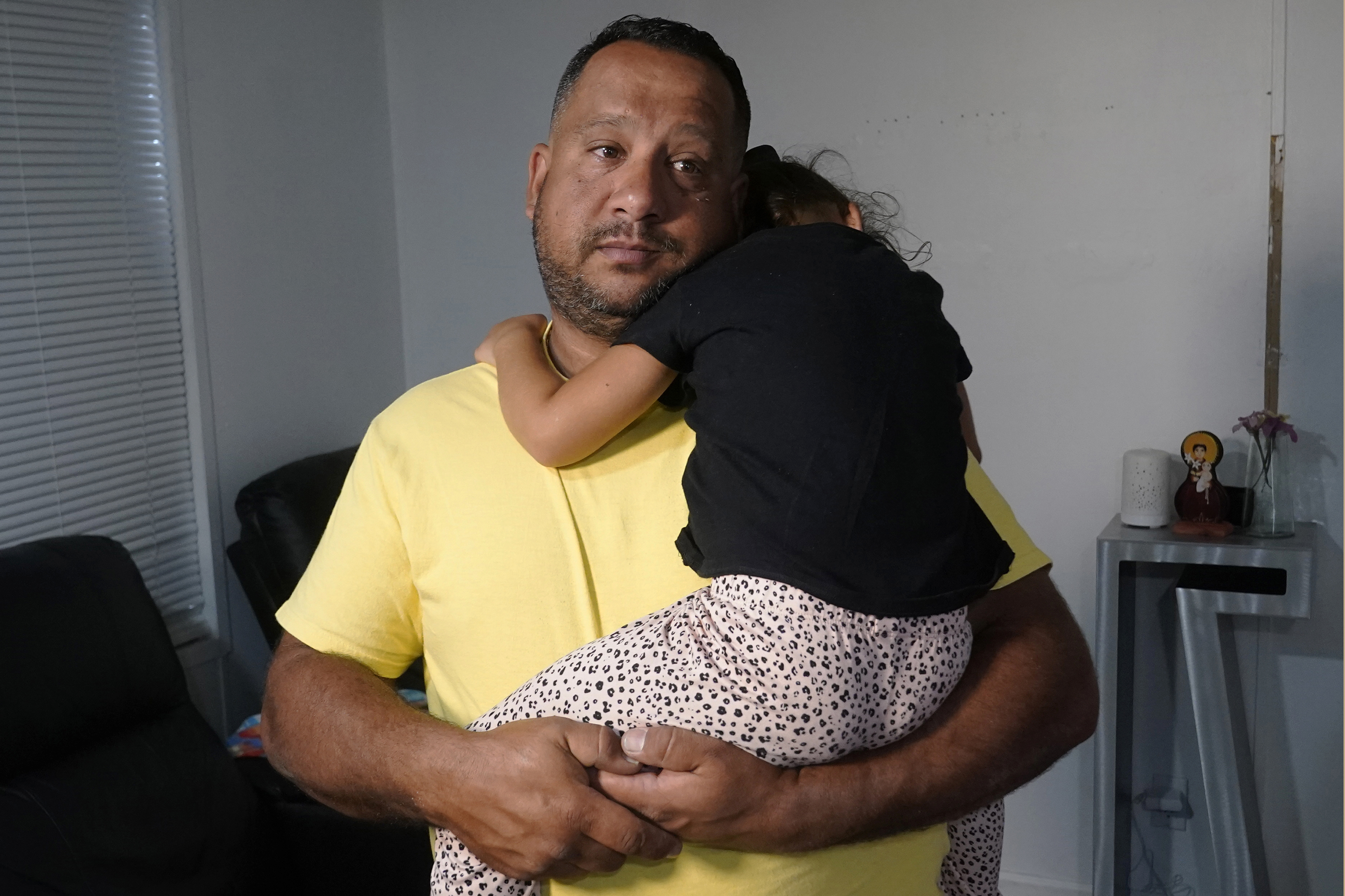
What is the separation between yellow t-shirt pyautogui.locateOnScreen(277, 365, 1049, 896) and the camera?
4.13ft

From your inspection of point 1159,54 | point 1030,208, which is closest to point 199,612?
point 1030,208

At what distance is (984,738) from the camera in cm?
119

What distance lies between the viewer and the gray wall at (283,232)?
2.89 metres

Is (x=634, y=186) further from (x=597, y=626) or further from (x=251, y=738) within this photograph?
(x=251, y=738)

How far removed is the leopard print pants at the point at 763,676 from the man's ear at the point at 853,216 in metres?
0.59

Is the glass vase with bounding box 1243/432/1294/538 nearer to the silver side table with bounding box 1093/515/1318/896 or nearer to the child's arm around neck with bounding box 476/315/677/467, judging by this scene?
the silver side table with bounding box 1093/515/1318/896

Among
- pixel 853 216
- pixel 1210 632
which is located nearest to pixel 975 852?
pixel 853 216

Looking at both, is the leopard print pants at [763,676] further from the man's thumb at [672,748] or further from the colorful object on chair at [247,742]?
the colorful object on chair at [247,742]

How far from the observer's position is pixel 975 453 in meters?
1.56

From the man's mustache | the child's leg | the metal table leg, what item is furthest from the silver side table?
the man's mustache

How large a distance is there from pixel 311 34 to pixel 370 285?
2.46ft

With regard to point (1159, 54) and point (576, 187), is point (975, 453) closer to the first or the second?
point (576, 187)

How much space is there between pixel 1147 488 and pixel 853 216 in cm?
162

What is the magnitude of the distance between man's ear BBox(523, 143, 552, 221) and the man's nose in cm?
19
